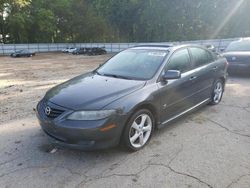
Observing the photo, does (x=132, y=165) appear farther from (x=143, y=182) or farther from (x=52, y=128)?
(x=52, y=128)

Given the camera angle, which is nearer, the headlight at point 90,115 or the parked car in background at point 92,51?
the headlight at point 90,115

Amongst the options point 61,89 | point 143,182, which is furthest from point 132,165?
point 61,89

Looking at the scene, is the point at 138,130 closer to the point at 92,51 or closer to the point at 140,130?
the point at 140,130

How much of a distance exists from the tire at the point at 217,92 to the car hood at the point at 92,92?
2.53 metres

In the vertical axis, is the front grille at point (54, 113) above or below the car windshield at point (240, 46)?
below

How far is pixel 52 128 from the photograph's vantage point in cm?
381

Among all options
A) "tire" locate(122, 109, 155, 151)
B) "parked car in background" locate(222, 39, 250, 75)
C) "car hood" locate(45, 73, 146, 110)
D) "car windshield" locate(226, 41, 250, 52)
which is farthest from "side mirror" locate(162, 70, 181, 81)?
"car windshield" locate(226, 41, 250, 52)

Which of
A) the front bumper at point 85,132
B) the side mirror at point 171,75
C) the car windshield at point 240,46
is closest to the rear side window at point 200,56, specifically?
the side mirror at point 171,75

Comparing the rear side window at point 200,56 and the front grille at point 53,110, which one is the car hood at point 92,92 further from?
the rear side window at point 200,56

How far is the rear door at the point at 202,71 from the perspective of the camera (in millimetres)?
5398

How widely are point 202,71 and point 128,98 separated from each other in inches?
88.7

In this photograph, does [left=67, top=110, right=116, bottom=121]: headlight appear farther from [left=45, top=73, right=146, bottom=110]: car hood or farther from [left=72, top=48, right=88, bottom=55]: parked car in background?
[left=72, top=48, right=88, bottom=55]: parked car in background

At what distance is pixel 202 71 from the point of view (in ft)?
18.2

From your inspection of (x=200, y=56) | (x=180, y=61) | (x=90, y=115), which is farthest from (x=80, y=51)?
(x=90, y=115)
